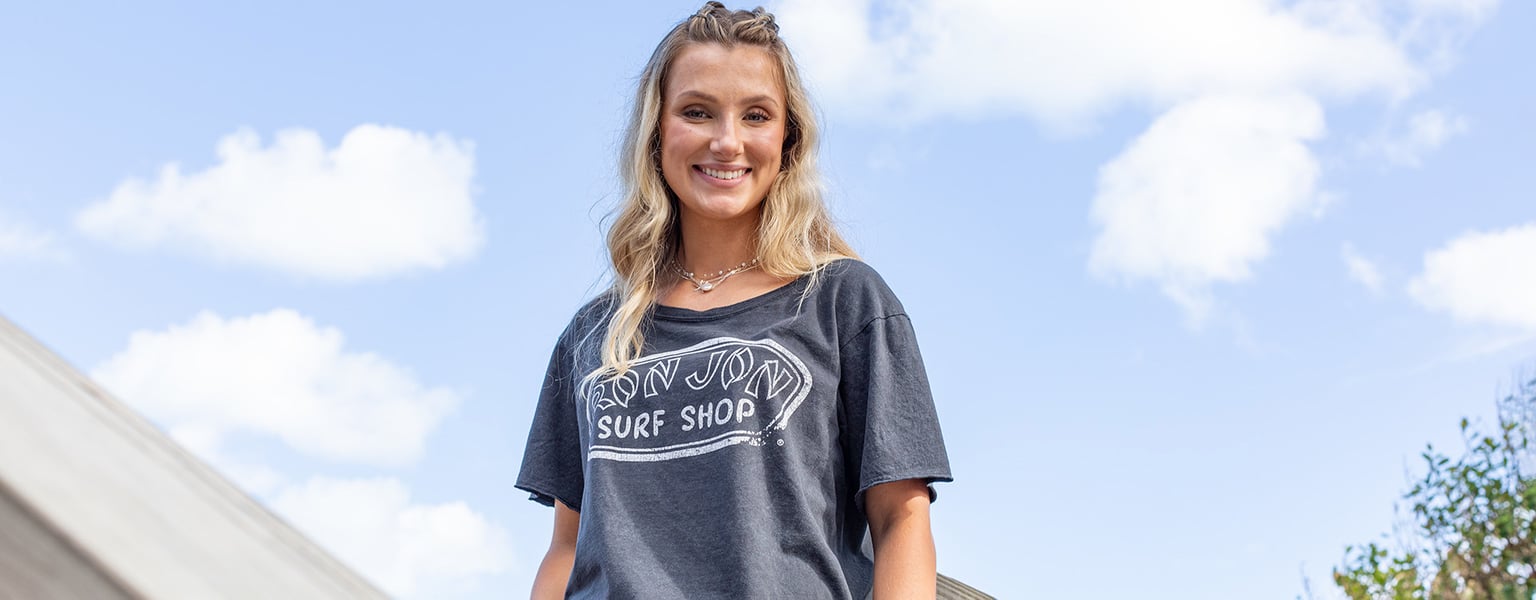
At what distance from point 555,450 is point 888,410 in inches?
27.7

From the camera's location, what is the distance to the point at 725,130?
222 centimetres

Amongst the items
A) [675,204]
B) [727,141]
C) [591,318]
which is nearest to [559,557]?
[591,318]

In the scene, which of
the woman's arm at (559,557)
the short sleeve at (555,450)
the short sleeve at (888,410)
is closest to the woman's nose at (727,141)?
the short sleeve at (888,410)

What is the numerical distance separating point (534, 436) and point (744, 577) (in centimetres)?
69

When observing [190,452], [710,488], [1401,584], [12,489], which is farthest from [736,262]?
[1401,584]

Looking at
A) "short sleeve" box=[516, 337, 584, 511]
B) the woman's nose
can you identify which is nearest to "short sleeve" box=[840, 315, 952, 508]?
the woman's nose

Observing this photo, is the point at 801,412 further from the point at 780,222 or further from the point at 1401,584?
the point at 1401,584

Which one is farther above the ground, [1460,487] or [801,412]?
[1460,487]

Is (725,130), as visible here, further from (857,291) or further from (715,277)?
(857,291)

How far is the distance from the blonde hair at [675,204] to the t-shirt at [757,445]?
67mm

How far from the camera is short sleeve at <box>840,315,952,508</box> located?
1943 millimetres

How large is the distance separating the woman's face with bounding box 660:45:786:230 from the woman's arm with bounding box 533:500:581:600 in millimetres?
605

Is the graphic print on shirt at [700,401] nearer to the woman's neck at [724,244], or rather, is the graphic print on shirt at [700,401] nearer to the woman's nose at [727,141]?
the woman's neck at [724,244]

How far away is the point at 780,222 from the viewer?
2250 mm
